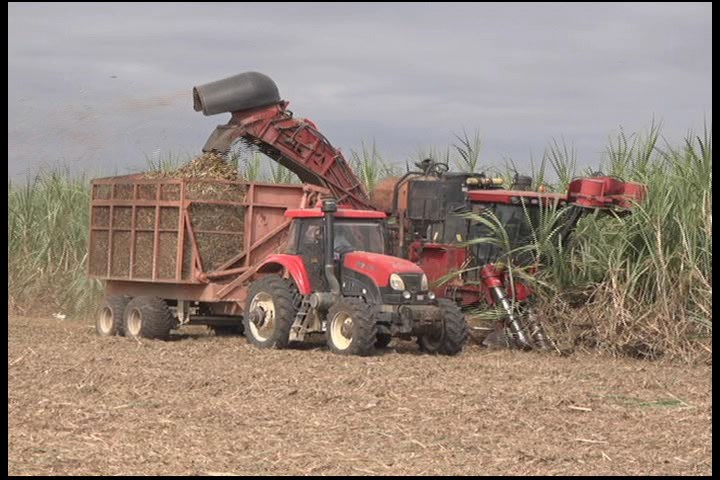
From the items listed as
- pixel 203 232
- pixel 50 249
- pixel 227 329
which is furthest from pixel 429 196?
pixel 50 249

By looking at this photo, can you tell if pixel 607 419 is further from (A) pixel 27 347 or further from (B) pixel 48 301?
(B) pixel 48 301

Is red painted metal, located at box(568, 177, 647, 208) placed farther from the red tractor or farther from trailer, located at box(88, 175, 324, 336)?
trailer, located at box(88, 175, 324, 336)

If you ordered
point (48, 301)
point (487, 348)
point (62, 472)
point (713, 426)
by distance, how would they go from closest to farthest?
point (62, 472) < point (713, 426) < point (487, 348) < point (48, 301)

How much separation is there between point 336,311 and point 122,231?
346cm

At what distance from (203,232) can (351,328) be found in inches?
99.0

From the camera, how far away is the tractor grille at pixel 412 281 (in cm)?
1315

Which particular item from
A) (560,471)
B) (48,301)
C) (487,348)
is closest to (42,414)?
(560,471)

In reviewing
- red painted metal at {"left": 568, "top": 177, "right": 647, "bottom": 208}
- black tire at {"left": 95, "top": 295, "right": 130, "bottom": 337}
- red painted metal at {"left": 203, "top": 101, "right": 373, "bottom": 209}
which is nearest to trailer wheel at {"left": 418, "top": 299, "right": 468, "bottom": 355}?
red painted metal at {"left": 568, "top": 177, "right": 647, "bottom": 208}

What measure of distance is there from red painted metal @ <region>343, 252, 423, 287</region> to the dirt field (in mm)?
791

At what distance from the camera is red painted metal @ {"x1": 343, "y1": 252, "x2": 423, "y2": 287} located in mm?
13062

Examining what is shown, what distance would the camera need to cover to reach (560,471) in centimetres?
741

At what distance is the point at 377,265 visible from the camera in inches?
516

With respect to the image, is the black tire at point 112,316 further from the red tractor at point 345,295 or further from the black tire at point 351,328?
the black tire at point 351,328

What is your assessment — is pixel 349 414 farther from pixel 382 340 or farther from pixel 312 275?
pixel 382 340
